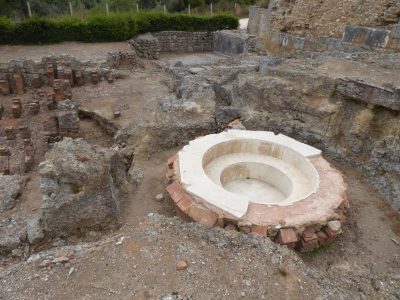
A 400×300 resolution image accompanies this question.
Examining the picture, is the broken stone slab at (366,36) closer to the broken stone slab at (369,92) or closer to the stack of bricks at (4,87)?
the broken stone slab at (369,92)

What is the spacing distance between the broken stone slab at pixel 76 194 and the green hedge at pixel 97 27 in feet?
40.1

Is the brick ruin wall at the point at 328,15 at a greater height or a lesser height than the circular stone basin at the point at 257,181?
greater

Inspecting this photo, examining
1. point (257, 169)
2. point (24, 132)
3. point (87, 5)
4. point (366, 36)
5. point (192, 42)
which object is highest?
point (366, 36)

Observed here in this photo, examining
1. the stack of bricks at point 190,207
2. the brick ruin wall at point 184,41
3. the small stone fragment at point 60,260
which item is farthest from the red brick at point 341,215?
the brick ruin wall at point 184,41

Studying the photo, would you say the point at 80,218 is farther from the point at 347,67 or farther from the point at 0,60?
the point at 0,60

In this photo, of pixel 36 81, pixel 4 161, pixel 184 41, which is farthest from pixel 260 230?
pixel 184 41

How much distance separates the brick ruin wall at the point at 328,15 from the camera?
8.38 meters

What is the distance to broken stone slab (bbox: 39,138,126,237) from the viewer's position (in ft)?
12.5

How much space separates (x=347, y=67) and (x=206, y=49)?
1275 cm

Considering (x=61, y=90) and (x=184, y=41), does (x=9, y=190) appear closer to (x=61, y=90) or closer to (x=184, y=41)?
(x=61, y=90)

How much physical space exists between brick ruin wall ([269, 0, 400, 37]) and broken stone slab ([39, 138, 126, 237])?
27.2 feet

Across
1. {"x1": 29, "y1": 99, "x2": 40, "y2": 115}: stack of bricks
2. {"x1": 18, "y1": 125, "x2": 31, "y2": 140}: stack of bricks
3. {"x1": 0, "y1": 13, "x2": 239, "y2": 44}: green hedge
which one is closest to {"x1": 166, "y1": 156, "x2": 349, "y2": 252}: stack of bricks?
{"x1": 18, "y1": 125, "x2": 31, "y2": 140}: stack of bricks

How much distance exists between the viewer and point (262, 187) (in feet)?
18.0

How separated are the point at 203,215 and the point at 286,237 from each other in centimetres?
100
